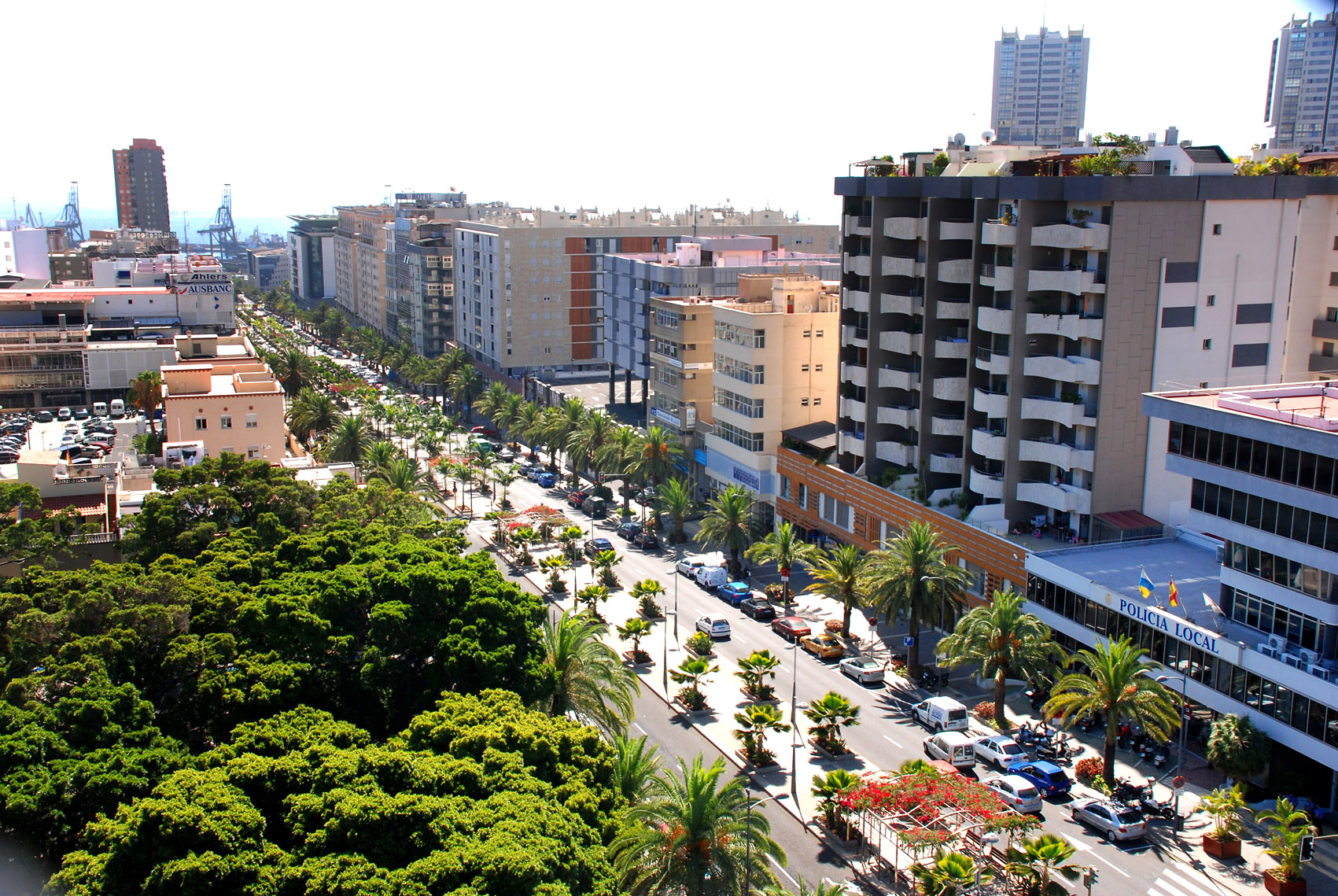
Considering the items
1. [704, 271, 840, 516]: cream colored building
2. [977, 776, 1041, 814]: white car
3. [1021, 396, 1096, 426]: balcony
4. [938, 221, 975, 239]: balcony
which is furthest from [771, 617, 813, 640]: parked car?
[938, 221, 975, 239]: balcony

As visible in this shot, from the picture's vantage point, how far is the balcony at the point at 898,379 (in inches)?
2608

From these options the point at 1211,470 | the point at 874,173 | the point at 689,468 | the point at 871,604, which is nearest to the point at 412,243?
the point at 689,468

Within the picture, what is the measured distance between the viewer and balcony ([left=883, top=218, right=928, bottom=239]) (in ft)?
213

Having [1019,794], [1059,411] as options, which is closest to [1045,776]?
[1019,794]

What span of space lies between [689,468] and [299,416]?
1435 inches

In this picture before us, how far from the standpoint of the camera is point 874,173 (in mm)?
68938

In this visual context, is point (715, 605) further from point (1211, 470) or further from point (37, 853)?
point (37, 853)

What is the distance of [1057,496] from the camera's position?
5753cm

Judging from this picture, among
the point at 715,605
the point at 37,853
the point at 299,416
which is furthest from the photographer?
the point at 299,416

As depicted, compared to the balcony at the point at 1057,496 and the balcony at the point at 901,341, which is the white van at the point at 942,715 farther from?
the balcony at the point at 901,341

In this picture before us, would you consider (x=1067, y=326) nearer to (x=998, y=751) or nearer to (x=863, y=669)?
(x=863, y=669)

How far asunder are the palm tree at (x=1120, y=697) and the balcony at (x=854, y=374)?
2913 centimetres

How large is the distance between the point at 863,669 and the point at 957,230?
2566 cm

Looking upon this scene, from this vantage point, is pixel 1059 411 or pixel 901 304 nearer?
pixel 1059 411
